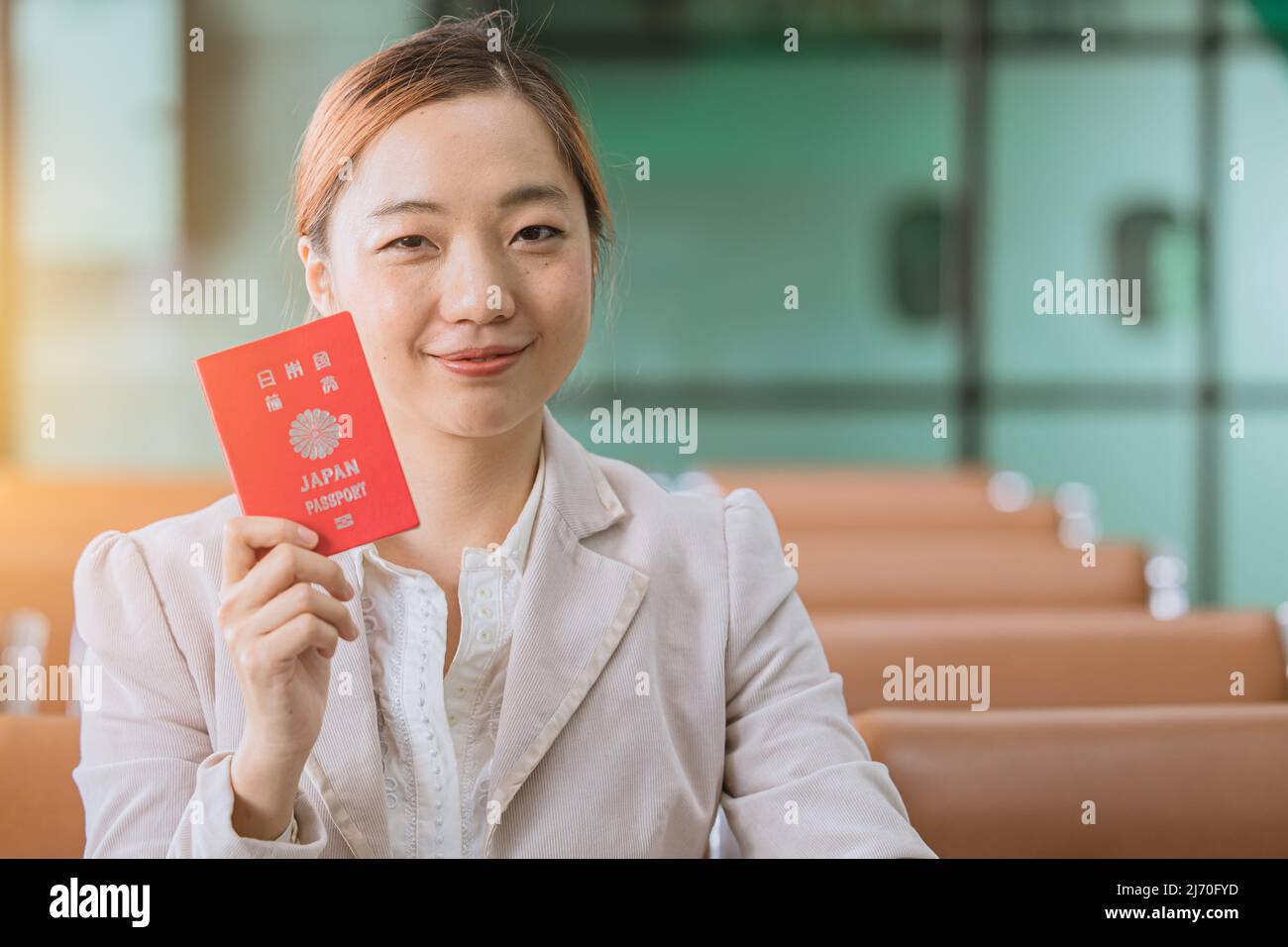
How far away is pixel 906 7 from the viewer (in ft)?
16.0

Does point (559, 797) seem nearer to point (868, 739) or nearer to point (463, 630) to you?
point (463, 630)

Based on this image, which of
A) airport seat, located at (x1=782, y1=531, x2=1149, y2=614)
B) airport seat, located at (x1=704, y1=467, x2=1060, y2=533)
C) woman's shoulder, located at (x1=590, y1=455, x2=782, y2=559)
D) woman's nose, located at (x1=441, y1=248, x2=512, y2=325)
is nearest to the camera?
woman's nose, located at (x1=441, y1=248, x2=512, y2=325)

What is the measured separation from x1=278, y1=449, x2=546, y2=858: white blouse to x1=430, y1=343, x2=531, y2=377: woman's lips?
17 cm

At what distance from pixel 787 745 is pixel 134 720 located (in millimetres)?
575

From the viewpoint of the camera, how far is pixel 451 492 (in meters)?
1.15

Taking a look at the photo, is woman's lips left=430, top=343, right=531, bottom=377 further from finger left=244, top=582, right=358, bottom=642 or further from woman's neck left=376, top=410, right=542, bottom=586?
finger left=244, top=582, right=358, bottom=642

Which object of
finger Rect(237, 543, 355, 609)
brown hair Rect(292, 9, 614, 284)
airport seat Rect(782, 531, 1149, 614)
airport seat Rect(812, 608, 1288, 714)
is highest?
brown hair Rect(292, 9, 614, 284)

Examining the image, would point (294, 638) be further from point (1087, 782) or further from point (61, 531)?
point (61, 531)

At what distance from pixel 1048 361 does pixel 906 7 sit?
149cm

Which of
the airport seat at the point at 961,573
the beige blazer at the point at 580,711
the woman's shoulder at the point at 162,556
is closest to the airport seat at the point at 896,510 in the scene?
the airport seat at the point at 961,573

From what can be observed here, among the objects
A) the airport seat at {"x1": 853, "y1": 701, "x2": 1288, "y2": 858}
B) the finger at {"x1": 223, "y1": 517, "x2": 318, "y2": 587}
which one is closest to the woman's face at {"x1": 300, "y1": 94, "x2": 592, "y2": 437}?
the finger at {"x1": 223, "y1": 517, "x2": 318, "y2": 587}

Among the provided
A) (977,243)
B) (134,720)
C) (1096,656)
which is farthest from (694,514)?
(977,243)

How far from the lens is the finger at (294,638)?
905 mm

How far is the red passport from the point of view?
89 cm
